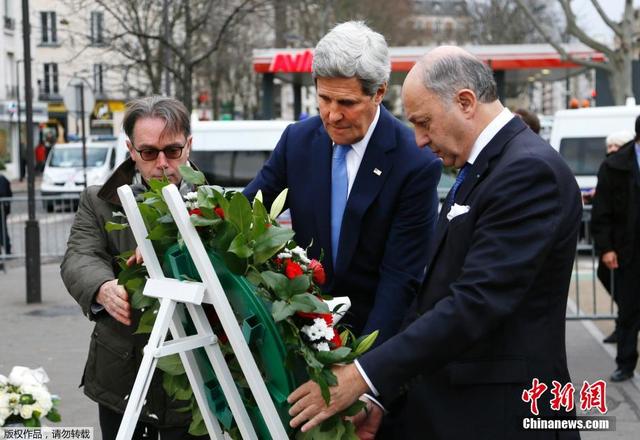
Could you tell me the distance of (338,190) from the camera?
345 cm

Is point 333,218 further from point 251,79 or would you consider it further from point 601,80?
point 251,79

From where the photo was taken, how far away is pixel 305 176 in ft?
11.5

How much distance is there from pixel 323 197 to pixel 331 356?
2.87ft

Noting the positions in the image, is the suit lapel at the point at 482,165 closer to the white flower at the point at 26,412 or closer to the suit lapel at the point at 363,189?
the suit lapel at the point at 363,189

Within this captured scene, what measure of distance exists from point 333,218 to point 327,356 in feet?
2.81

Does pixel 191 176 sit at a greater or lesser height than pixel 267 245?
greater

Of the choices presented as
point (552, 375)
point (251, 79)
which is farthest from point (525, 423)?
point (251, 79)

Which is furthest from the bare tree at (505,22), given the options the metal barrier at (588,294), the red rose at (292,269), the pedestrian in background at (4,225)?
the red rose at (292,269)

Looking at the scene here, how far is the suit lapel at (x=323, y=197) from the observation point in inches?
135

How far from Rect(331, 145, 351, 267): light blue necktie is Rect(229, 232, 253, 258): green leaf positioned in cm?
85

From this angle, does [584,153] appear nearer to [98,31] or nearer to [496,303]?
[496,303]

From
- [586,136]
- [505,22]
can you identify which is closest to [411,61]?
[586,136]

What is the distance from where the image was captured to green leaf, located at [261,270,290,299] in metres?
2.60

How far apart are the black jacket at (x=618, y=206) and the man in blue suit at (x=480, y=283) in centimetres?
544
